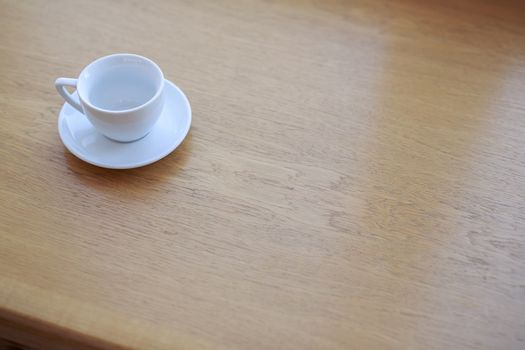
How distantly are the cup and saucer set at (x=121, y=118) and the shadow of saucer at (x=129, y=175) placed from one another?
0.02 m

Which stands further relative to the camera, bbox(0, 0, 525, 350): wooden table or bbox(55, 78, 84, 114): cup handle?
bbox(55, 78, 84, 114): cup handle

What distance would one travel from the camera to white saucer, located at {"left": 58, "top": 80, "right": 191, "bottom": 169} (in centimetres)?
70

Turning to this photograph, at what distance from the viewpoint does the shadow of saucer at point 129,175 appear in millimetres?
694

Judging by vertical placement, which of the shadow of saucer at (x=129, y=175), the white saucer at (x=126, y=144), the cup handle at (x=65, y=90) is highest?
the cup handle at (x=65, y=90)

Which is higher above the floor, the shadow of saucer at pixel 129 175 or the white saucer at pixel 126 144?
the white saucer at pixel 126 144

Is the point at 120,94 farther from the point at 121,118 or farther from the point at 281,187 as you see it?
the point at 281,187

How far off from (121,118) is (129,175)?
79 mm

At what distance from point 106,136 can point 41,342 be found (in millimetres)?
258

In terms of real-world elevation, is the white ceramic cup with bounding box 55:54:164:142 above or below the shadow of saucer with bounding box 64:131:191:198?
above

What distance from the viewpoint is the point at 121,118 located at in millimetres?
667

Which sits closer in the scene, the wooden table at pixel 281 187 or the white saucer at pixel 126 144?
the wooden table at pixel 281 187

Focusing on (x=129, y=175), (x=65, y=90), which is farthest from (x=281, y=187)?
(x=65, y=90)

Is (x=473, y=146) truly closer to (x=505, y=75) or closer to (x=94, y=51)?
(x=505, y=75)

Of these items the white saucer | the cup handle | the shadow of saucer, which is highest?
the cup handle
